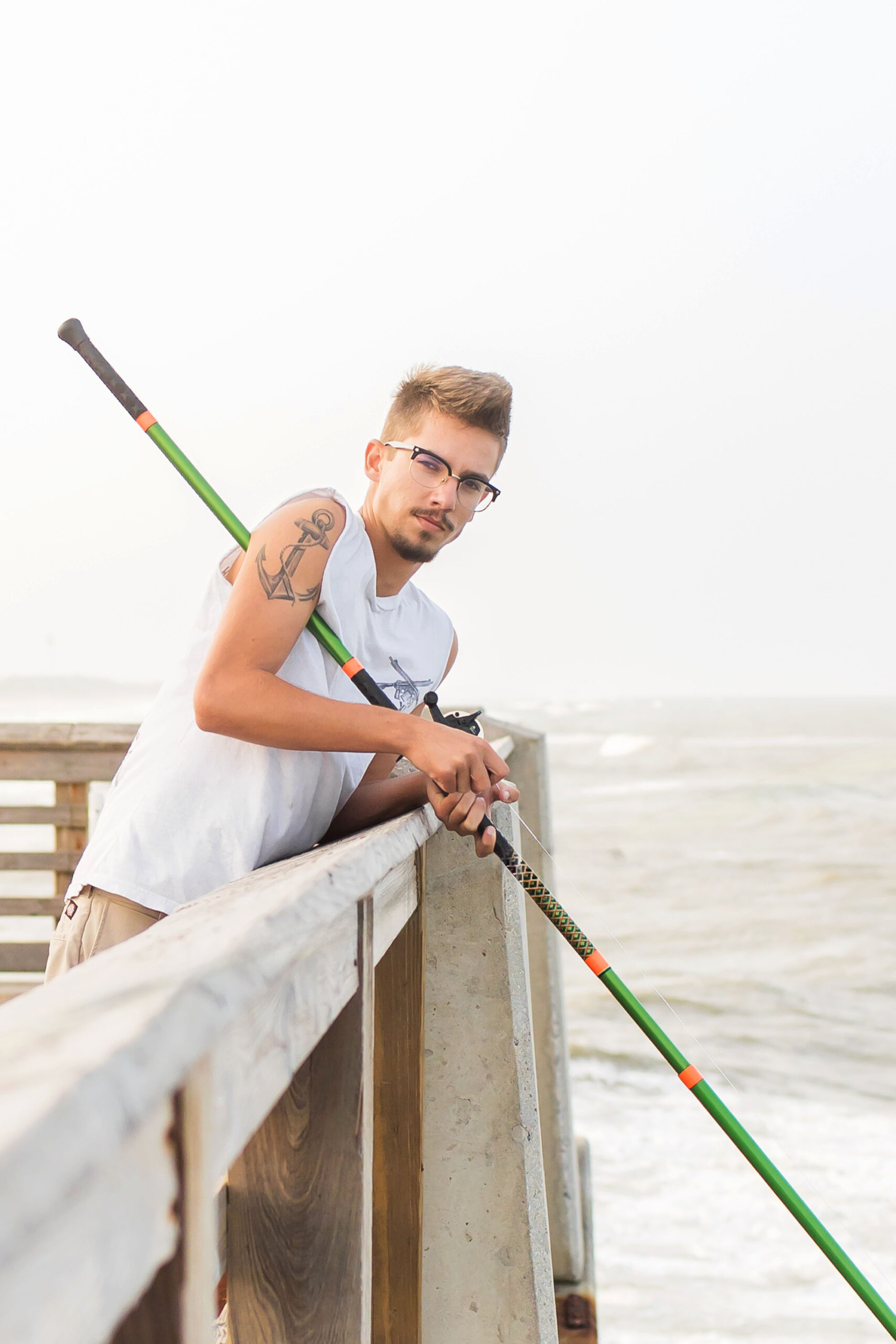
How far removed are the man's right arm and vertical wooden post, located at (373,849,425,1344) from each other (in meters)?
0.25

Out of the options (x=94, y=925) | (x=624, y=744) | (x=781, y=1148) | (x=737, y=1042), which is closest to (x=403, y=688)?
(x=94, y=925)

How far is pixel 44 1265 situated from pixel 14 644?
37444 mm

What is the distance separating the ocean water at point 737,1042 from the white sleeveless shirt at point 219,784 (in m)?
1.54

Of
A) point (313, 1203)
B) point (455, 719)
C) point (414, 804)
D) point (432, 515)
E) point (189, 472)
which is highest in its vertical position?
point (189, 472)

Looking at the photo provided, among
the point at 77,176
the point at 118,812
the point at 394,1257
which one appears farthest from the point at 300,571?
the point at 77,176

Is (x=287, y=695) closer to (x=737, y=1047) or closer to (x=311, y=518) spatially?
(x=311, y=518)

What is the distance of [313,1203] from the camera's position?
720mm

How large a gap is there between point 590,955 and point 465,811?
20.3 inches

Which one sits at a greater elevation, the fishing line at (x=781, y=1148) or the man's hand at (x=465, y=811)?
the man's hand at (x=465, y=811)

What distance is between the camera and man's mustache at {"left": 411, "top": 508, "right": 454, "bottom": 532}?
1.75 m

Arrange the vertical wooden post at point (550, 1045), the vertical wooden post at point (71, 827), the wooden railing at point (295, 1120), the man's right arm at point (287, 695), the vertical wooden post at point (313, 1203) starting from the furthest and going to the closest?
the vertical wooden post at point (71, 827)
the vertical wooden post at point (550, 1045)
the man's right arm at point (287, 695)
the vertical wooden post at point (313, 1203)
the wooden railing at point (295, 1120)

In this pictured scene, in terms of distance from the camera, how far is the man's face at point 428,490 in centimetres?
175

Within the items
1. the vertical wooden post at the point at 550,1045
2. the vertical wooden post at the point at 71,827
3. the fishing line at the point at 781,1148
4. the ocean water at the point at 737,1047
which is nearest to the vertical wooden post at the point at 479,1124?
the ocean water at the point at 737,1047

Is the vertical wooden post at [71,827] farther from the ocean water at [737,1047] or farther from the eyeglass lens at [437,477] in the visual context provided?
the eyeglass lens at [437,477]
